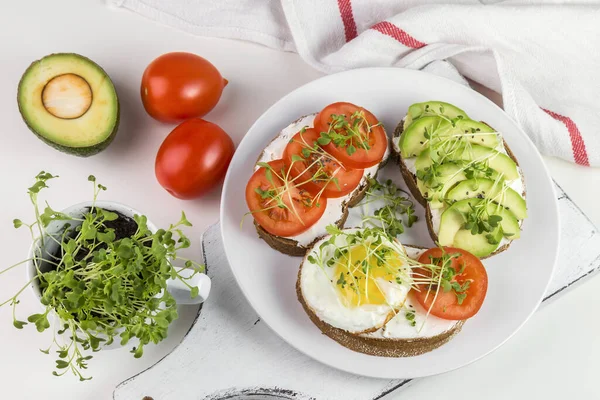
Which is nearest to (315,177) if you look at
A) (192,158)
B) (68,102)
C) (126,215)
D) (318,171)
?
(318,171)

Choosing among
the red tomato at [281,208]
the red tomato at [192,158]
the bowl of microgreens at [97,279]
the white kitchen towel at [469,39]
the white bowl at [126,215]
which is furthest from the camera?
the white kitchen towel at [469,39]

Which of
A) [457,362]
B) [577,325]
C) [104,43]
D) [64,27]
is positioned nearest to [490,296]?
[457,362]

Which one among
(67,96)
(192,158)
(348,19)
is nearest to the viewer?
(67,96)

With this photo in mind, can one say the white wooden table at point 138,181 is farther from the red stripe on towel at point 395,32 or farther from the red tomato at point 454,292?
the red tomato at point 454,292

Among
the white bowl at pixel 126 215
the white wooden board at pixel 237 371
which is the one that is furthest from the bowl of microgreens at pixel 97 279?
the white wooden board at pixel 237 371

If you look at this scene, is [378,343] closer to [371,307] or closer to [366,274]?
[371,307]

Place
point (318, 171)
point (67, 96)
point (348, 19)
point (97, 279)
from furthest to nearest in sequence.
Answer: point (348, 19) → point (67, 96) → point (318, 171) → point (97, 279)

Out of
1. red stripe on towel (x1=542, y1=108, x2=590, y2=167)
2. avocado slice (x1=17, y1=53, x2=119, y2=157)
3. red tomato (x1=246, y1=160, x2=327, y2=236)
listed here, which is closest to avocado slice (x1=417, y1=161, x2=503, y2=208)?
red tomato (x1=246, y1=160, x2=327, y2=236)
